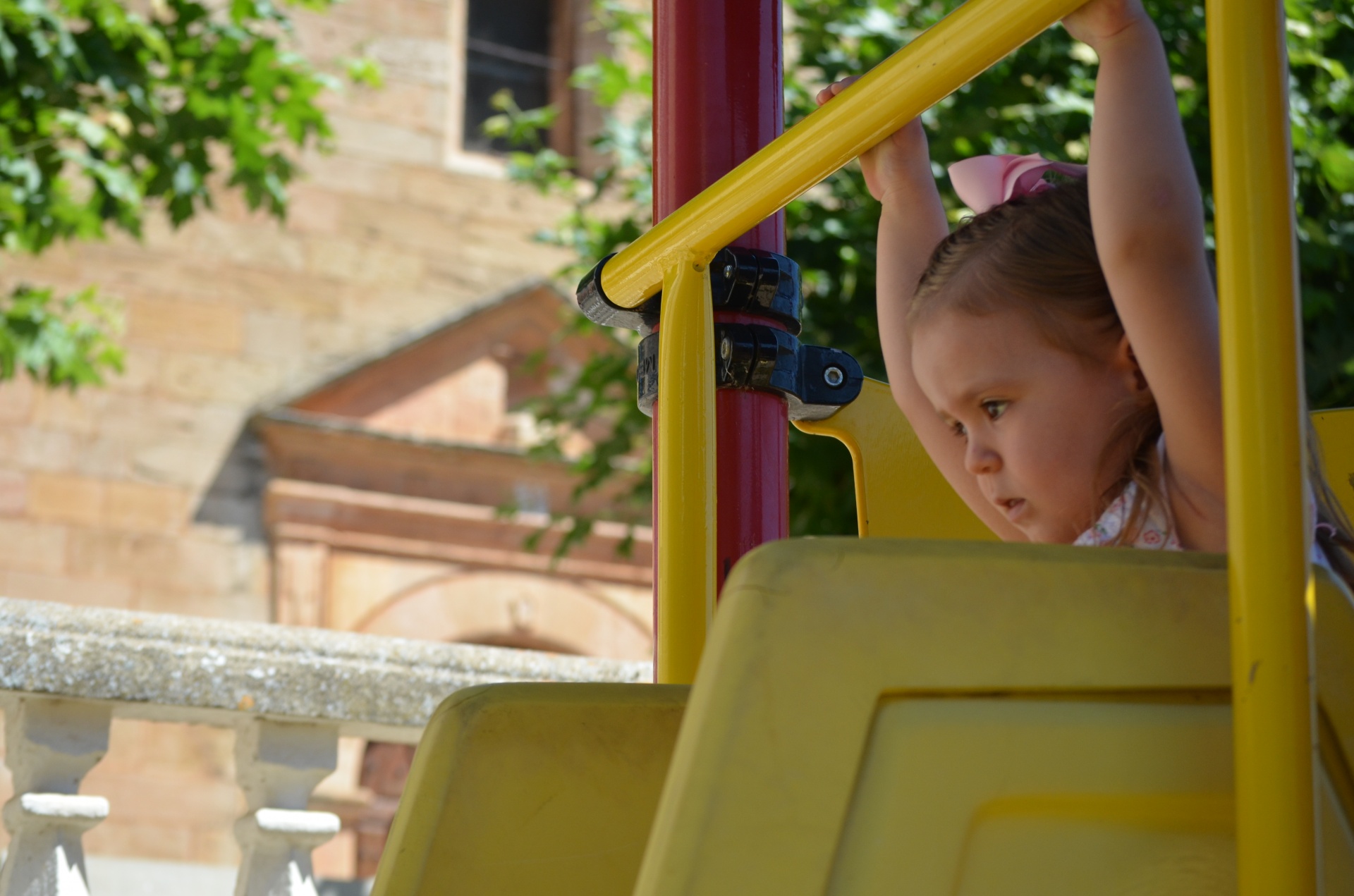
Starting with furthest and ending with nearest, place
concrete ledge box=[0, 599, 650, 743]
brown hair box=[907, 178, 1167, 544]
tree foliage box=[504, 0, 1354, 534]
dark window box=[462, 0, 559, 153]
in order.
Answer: dark window box=[462, 0, 559, 153] → tree foliage box=[504, 0, 1354, 534] → concrete ledge box=[0, 599, 650, 743] → brown hair box=[907, 178, 1167, 544]

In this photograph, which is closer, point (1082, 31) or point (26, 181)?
point (1082, 31)

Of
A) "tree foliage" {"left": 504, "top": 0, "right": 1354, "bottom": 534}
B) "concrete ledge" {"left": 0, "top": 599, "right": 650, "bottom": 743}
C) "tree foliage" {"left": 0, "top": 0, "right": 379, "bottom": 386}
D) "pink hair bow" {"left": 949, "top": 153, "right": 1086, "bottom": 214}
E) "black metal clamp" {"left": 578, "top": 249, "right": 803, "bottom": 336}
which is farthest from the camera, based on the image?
"tree foliage" {"left": 0, "top": 0, "right": 379, "bottom": 386}

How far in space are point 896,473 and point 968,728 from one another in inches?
23.4

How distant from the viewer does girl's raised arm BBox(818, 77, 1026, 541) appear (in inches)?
46.2

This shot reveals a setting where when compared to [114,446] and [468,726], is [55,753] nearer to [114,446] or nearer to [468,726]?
[468,726]

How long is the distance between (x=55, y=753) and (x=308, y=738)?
0.26 metres

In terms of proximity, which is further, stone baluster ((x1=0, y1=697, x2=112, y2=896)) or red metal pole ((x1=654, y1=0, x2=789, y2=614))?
stone baluster ((x1=0, y1=697, x2=112, y2=896))

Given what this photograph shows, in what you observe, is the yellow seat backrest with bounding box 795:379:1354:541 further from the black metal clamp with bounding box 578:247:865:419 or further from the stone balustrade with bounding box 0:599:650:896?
the stone balustrade with bounding box 0:599:650:896

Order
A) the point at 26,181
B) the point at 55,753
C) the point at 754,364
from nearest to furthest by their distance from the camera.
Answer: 1. the point at 754,364
2. the point at 55,753
3. the point at 26,181

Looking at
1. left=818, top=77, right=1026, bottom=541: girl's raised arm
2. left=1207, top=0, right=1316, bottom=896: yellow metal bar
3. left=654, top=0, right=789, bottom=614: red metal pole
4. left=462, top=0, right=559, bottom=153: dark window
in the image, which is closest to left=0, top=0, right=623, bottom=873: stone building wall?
left=462, top=0, right=559, bottom=153: dark window

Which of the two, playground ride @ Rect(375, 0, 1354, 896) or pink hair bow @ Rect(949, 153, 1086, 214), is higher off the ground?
pink hair bow @ Rect(949, 153, 1086, 214)

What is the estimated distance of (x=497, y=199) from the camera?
293 inches

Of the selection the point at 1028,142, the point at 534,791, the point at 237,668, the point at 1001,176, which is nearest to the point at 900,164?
the point at 1001,176

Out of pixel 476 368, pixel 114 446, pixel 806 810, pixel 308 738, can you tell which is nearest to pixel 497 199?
pixel 476 368
